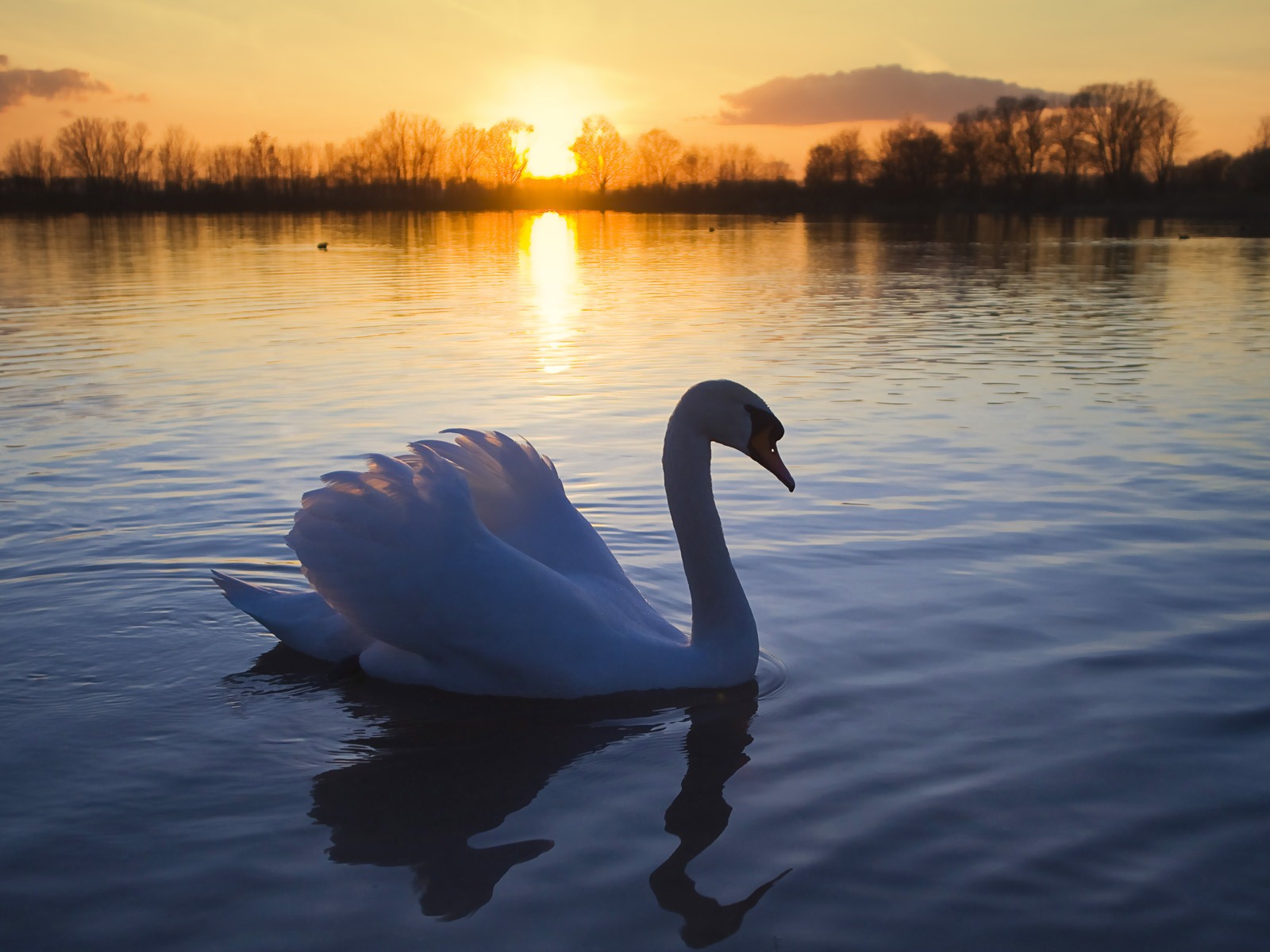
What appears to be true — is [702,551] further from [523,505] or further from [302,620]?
[302,620]

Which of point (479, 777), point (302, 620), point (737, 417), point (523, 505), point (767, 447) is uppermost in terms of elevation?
point (737, 417)

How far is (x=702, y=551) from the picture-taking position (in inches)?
209

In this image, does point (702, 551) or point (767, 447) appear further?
point (702, 551)

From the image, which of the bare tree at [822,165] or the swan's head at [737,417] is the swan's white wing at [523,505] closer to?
the swan's head at [737,417]

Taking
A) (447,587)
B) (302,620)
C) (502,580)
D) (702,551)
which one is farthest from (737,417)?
(302,620)

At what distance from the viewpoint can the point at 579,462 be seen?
31.7 ft

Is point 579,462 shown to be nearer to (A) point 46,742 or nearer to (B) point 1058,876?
(A) point 46,742

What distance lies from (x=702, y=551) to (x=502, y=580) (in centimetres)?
103

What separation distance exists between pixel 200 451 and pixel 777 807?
23.6 ft

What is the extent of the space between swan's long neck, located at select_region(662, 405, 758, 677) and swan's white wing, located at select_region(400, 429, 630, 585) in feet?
1.55

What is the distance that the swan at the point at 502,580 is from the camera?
15.6 feet

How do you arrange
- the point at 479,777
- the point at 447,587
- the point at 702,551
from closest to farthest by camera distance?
the point at 479,777, the point at 447,587, the point at 702,551

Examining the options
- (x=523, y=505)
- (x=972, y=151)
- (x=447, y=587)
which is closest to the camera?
(x=447, y=587)

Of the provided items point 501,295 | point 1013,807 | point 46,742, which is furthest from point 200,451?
point 501,295
